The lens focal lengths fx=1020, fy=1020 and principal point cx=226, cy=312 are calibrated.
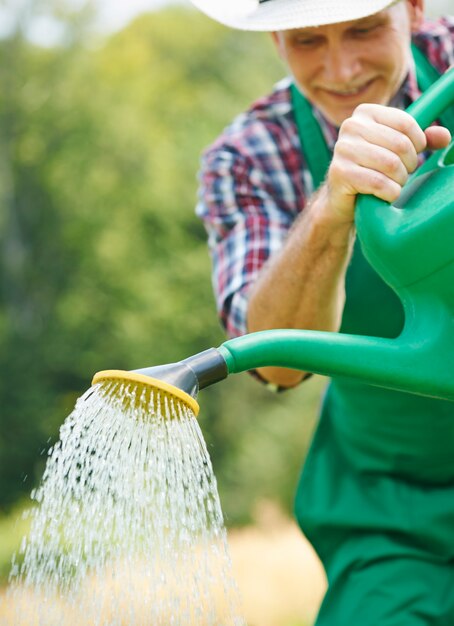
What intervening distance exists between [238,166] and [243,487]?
531 centimetres

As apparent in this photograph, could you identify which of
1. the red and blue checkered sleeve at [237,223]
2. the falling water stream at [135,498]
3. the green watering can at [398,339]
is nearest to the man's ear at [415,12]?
the red and blue checkered sleeve at [237,223]

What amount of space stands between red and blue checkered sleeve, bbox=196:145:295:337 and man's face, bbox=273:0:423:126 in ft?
0.62

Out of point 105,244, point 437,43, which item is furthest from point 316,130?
point 105,244

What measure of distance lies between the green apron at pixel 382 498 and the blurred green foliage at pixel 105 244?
5.15m

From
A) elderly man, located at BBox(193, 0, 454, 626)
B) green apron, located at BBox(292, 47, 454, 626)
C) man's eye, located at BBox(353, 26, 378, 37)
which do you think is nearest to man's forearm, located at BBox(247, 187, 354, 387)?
elderly man, located at BBox(193, 0, 454, 626)

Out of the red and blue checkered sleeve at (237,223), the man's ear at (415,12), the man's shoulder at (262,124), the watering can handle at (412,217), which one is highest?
the man's ear at (415,12)

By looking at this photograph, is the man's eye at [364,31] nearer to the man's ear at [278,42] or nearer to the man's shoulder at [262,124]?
the man's ear at [278,42]

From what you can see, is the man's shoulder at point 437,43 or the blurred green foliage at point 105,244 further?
the blurred green foliage at point 105,244

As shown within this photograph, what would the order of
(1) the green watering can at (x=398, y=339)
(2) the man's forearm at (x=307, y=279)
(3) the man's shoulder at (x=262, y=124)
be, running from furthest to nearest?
(3) the man's shoulder at (x=262, y=124) → (2) the man's forearm at (x=307, y=279) → (1) the green watering can at (x=398, y=339)

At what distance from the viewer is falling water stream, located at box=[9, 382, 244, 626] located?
2.92 ft

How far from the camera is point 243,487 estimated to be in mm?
6645

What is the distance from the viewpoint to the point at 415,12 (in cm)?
140

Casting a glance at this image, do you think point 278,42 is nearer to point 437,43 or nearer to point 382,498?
point 437,43

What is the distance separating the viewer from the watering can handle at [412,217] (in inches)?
36.2
